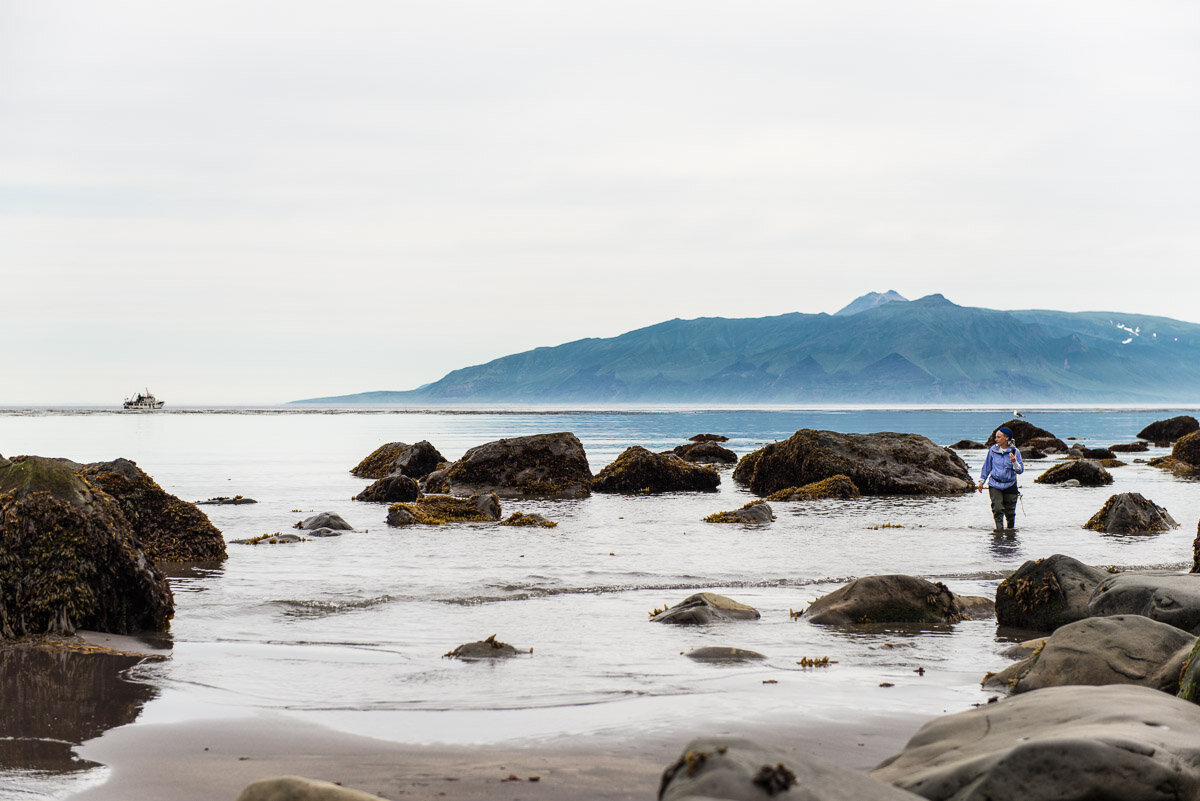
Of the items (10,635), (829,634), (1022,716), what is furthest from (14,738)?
(829,634)

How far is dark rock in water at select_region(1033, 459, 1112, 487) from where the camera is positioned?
35.6m

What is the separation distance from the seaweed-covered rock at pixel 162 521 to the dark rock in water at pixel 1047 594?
12040mm

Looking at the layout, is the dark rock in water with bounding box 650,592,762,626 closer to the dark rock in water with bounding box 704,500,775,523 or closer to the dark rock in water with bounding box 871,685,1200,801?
the dark rock in water with bounding box 871,685,1200,801

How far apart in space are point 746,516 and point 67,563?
1565cm

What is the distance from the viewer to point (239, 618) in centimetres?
1215

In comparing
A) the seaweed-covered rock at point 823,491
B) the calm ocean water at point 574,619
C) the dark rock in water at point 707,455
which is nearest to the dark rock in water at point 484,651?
the calm ocean water at point 574,619

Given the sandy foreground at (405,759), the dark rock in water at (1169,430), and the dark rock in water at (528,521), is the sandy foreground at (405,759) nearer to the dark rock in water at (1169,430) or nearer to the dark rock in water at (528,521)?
the dark rock in water at (528,521)

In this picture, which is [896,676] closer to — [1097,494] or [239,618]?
[239,618]

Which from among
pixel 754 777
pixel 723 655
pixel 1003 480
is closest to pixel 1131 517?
pixel 1003 480

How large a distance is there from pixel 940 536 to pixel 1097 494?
13.3m

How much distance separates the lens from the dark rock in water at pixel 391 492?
95.1 feet

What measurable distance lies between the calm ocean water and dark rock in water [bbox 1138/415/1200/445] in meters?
46.6

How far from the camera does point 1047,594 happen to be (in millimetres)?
11742

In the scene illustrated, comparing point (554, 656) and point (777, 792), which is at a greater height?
point (777, 792)
